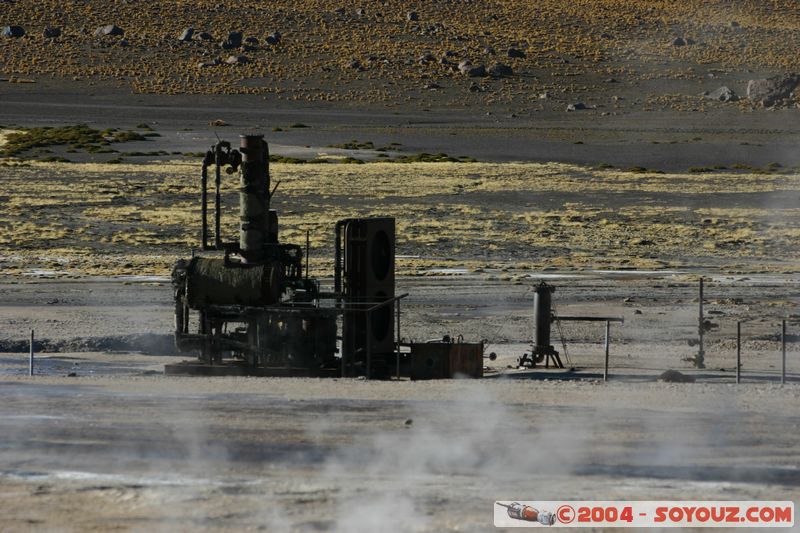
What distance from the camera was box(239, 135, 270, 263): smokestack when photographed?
25531 mm

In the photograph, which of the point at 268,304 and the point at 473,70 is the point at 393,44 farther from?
the point at 268,304

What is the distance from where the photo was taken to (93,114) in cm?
10994

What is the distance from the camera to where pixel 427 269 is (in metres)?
42.8

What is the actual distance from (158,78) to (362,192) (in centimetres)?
7151

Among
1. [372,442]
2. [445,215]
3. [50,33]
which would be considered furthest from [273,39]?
[372,442]

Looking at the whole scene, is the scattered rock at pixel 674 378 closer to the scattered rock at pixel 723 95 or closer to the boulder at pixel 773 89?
the boulder at pixel 773 89

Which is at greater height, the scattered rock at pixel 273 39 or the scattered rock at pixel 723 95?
the scattered rock at pixel 273 39

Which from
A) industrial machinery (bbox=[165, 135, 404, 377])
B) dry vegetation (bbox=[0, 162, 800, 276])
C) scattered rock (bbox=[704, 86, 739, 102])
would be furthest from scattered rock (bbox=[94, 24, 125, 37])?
industrial machinery (bbox=[165, 135, 404, 377])

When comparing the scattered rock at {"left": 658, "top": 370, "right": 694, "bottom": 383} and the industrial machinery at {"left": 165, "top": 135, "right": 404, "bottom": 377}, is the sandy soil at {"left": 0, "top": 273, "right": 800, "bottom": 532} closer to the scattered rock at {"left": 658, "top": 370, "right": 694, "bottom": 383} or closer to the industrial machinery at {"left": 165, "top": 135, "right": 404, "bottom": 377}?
the scattered rock at {"left": 658, "top": 370, "right": 694, "bottom": 383}

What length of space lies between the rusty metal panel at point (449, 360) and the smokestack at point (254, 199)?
3.36 m

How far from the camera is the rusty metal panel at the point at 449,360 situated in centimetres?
2580

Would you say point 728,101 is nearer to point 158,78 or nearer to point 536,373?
point 158,78

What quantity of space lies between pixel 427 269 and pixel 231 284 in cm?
1818

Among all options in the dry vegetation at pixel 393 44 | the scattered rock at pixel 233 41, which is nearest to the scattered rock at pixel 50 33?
the dry vegetation at pixel 393 44
